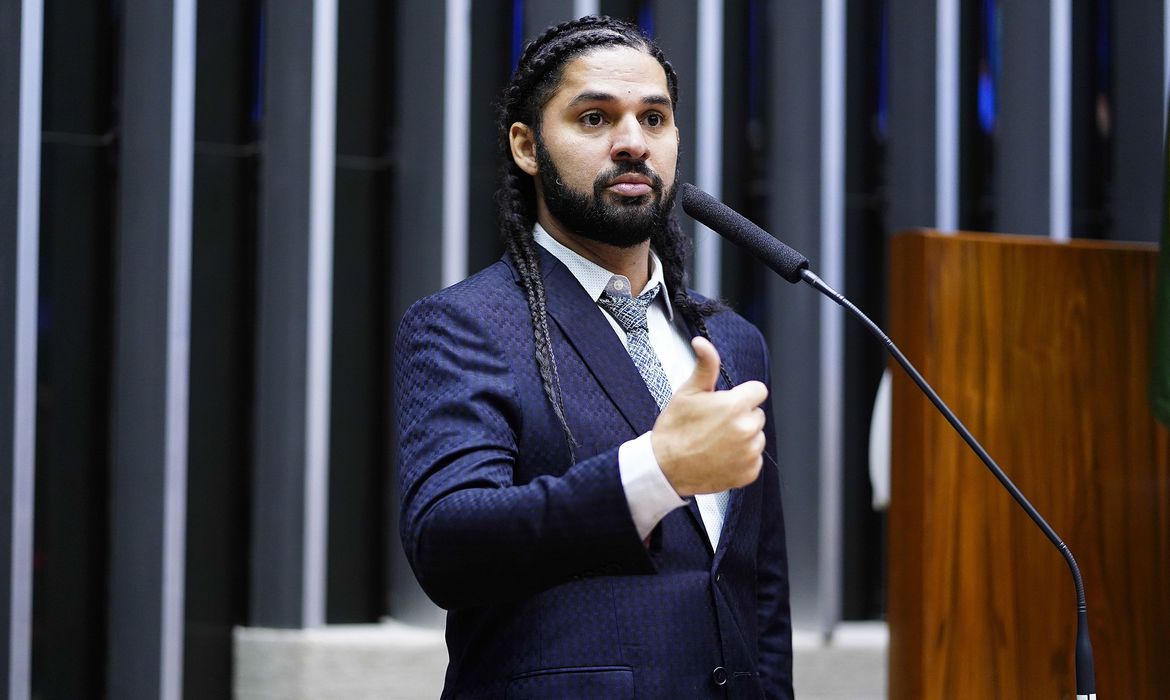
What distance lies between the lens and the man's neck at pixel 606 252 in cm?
146

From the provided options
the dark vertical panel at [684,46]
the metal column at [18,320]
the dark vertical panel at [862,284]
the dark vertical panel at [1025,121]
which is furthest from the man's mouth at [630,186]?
the dark vertical panel at [1025,121]

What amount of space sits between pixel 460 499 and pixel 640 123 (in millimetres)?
570

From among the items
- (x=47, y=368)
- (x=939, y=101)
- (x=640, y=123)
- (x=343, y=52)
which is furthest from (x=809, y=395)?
(x=47, y=368)

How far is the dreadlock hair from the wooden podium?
0.58 m

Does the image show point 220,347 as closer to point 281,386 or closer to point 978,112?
point 281,386

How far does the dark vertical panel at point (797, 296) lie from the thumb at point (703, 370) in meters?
1.87

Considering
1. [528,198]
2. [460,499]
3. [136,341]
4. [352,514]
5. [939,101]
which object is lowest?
[352,514]

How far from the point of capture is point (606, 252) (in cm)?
146

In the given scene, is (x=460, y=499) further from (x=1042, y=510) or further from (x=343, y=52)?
(x=343, y=52)

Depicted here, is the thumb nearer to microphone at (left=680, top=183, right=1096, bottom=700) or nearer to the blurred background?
microphone at (left=680, top=183, right=1096, bottom=700)

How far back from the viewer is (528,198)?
1.56 meters

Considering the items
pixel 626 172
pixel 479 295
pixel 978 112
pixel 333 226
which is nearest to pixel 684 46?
pixel 978 112

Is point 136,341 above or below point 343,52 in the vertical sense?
below

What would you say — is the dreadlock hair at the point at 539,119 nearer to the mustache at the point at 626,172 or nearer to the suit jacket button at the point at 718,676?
the mustache at the point at 626,172
